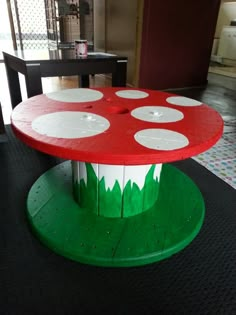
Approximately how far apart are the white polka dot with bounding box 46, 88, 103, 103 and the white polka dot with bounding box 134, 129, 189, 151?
1.42ft

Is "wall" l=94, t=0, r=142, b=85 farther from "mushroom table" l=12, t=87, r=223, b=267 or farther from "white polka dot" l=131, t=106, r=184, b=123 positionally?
"white polka dot" l=131, t=106, r=184, b=123

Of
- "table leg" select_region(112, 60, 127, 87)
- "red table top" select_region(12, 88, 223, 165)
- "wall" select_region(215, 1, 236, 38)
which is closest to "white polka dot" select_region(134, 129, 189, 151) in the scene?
"red table top" select_region(12, 88, 223, 165)

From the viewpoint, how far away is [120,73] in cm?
197

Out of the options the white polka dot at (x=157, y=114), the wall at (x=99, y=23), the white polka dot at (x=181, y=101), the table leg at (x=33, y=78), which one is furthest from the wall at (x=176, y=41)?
the white polka dot at (x=157, y=114)

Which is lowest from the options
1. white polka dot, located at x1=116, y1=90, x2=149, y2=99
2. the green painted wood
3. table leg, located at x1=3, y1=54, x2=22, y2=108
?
the green painted wood

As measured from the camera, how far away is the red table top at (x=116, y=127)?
28.5 inches

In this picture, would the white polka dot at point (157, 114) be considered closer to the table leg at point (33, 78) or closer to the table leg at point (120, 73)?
the table leg at point (33, 78)

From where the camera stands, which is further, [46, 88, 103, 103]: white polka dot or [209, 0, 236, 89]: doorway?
[209, 0, 236, 89]: doorway

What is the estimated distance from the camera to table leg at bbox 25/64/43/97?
157 centimetres

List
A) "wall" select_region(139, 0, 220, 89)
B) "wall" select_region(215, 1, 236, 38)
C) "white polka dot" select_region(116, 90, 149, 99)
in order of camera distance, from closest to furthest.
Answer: "white polka dot" select_region(116, 90, 149, 99) → "wall" select_region(139, 0, 220, 89) → "wall" select_region(215, 1, 236, 38)

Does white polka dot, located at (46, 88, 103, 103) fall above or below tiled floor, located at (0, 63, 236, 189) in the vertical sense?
above

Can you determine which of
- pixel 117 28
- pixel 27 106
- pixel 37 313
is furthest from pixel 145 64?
pixel 37 313

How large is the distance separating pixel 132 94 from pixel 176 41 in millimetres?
2705

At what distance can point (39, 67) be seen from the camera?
1599mm
